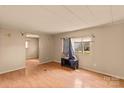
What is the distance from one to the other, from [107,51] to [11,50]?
4.35m

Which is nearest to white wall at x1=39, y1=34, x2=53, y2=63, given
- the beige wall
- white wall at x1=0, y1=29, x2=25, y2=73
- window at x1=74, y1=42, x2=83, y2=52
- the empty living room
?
the empty living room

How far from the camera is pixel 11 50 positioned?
15.7 feet

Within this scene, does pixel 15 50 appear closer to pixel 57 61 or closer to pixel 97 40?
pixel 57 61

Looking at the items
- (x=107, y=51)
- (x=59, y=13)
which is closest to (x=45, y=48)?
(x=107, y=51)

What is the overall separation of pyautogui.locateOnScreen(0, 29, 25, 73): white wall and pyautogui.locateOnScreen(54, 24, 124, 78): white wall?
321 cm

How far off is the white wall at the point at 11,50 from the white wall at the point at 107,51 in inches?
126

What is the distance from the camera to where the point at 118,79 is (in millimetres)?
3521

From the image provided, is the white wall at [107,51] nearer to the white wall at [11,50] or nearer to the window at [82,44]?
the window at [82,44]

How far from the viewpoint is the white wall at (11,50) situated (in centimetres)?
443

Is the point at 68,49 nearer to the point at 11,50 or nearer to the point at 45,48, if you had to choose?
the point at 45,48

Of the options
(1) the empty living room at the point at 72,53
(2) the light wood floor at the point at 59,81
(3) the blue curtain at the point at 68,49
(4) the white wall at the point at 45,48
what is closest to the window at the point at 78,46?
(1) the empty living room at the point at 72,53

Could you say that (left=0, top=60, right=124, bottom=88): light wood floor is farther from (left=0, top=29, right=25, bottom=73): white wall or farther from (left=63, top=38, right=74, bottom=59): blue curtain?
(left=63, top=38, right=74, bottom=59): blue curtain

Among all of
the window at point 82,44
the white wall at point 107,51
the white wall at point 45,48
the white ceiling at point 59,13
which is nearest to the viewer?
the white ceiling at point 59,13
